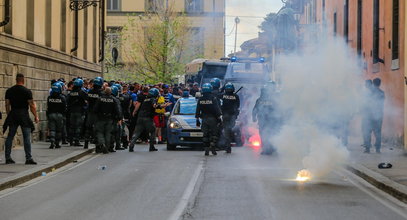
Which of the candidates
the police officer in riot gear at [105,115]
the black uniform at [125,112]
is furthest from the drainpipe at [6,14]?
the black uniform at [125,112]

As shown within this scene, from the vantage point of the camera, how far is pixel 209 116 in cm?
2142

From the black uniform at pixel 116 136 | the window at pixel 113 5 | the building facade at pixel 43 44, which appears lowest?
the black uniform at pixel 116 136

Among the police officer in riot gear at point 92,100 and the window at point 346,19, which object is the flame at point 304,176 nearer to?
the police officer in riot gear at point 92,100

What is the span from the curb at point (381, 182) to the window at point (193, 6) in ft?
137

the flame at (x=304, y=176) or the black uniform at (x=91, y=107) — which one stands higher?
the black uniform at (x=91, y=107)

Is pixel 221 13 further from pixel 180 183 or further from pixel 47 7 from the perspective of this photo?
pixel 180 183

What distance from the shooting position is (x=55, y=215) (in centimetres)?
1053

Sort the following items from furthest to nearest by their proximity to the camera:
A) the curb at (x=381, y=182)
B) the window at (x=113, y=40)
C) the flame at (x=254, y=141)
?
the window at (x=113, y=40) < the flame at (x=254, y=141) < the curb at (x=381, y=182)

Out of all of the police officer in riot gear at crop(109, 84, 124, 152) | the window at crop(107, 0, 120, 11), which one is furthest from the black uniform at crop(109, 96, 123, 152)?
the window at crop(107, 0, 120, 11)

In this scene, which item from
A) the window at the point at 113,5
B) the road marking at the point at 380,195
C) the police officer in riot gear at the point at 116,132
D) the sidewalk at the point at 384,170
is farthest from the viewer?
the window at the point at 113,5

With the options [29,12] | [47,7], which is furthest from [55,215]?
[47,7]

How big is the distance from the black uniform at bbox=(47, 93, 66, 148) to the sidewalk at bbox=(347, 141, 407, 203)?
8.07 meters

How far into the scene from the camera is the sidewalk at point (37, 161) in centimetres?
1471

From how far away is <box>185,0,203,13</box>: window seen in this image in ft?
190
